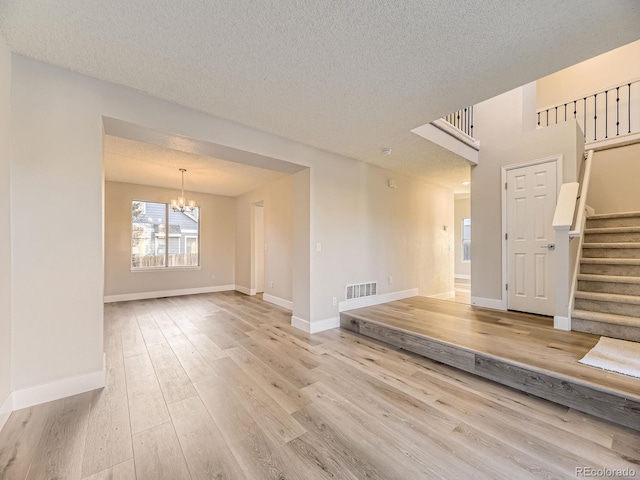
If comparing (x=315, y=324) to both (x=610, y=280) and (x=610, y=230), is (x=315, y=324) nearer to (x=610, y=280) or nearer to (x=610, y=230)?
(x=610, y=280)

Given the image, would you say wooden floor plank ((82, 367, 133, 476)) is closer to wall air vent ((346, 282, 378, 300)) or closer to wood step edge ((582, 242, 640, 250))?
wall air vent ((346, 282, 378, 300))

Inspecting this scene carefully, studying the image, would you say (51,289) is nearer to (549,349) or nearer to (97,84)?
(97,84)

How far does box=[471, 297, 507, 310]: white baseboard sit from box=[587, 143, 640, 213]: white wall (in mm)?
2479

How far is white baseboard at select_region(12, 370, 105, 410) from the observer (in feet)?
6.42

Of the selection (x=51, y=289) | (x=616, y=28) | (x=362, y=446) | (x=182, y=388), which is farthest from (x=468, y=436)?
(x=51, y=289)

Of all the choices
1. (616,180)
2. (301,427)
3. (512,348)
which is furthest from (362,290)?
(616,180)

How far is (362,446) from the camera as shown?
1.59 meters

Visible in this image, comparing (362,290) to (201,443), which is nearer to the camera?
(201,443)

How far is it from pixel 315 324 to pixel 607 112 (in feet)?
21.1

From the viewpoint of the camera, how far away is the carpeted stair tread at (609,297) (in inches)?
110

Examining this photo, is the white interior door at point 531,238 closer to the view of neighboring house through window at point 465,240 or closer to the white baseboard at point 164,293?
the view of neighboring house through window at point 465,240

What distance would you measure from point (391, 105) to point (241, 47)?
1523mm

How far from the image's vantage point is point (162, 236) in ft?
21.1

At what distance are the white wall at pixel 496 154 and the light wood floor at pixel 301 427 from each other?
236cm
